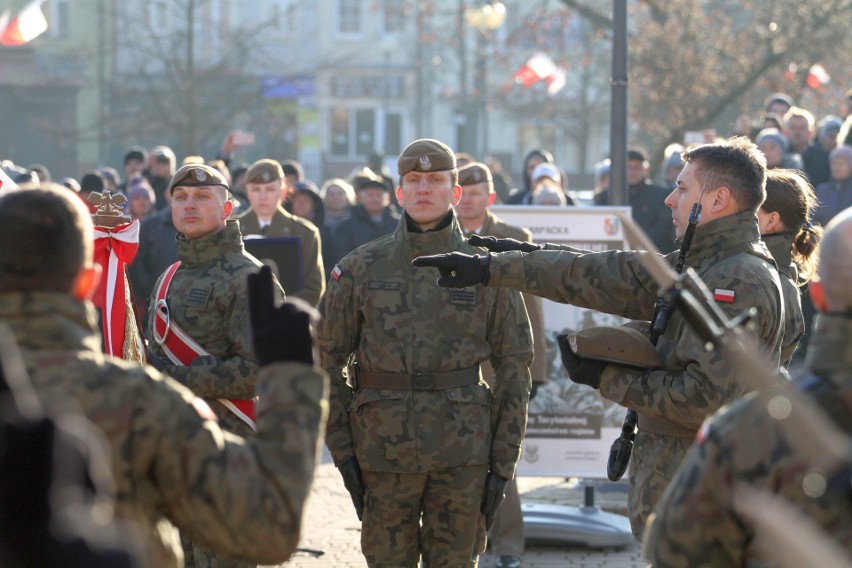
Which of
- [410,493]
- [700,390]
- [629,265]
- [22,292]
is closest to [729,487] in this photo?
[22,292]

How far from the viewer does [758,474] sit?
2.83 meters

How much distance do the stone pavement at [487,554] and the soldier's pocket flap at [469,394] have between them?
1.69m

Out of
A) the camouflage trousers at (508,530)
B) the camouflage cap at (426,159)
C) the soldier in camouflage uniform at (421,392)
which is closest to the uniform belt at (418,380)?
the soldier in camouflage uniform at (421,392)

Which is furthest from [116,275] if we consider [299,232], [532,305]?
[299,232]

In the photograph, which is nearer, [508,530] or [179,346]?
[179,346]

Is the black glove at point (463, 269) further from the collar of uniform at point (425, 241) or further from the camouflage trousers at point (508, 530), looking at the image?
the camouflage trousers at point (508, 530)

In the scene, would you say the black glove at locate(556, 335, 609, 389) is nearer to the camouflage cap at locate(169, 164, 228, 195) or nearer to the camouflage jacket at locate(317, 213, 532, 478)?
the camouflage jacket at locate(317, 213, 532, 478)

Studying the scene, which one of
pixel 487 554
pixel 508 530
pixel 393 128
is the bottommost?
pixel 487 554

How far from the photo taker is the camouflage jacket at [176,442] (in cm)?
301

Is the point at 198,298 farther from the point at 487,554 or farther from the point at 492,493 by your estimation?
the point at 487,554

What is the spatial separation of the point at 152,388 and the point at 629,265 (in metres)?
2.36

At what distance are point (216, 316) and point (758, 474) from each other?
147 inches

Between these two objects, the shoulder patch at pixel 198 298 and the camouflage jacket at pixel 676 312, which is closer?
the camouflage jacket at pixel 676 312

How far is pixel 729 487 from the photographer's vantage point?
2.88 metres
